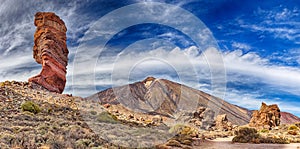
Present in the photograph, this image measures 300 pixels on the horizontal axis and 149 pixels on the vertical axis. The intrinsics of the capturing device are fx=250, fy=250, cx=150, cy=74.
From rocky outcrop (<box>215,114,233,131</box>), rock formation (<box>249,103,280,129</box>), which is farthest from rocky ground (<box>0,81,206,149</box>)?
rock formation (<box>249,103,280,129</box>)

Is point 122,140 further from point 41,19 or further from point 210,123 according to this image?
point 41,19

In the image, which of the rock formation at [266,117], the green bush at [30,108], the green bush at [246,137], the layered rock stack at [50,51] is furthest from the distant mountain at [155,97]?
the green bush at [246,137]

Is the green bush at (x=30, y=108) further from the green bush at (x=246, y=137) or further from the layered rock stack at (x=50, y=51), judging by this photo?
the green bush at (x=246, y=137)

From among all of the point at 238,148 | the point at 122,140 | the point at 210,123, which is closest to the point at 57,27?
the point at 210,123

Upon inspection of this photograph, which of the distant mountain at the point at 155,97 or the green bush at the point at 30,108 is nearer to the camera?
the green bush at the point at 30,108

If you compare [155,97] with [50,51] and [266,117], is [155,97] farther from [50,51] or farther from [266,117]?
[50,51]
